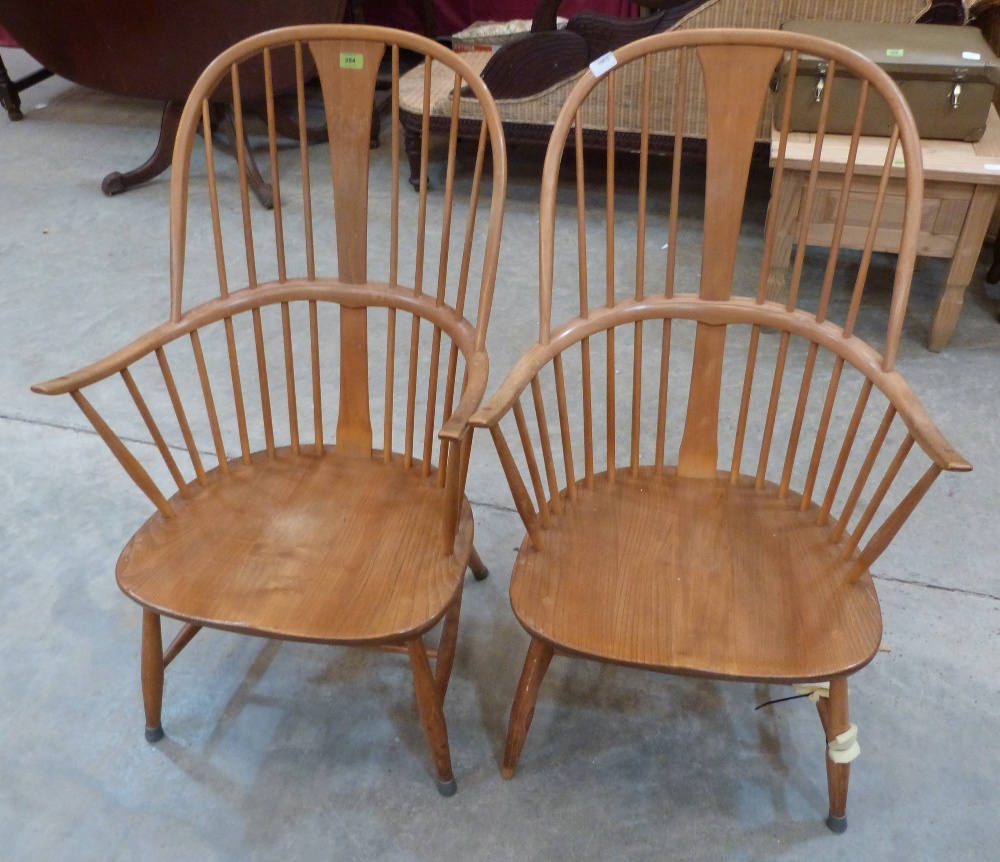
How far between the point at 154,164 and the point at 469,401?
2592mm

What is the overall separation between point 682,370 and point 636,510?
994 mm

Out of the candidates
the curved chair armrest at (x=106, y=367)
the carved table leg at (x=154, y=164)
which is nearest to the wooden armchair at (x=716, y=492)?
the curved chair armrest at (x=106, y=367)

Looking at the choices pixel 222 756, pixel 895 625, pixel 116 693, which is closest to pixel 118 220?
pixel 116 693

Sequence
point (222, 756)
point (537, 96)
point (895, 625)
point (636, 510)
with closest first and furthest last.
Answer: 1. point (636, 510)
2. point (222, 756)
3. point (895, 625)
4. point (537, 96)

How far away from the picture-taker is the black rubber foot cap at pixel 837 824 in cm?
124

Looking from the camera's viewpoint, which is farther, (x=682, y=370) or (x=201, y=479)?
(x=682, y=370)

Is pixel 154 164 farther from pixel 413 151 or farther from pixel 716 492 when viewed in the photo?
pixel 716 492

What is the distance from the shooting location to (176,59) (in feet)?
9.22

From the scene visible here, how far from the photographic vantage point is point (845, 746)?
3.77 feet

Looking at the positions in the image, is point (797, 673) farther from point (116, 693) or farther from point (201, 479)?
point (116, 693)

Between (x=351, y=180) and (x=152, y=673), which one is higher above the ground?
(x=351, y=180)

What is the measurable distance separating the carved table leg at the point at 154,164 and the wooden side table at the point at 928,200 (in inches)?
85.1

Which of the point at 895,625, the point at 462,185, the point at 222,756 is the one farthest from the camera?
the point at 462,185

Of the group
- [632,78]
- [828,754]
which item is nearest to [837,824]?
[828,754]
